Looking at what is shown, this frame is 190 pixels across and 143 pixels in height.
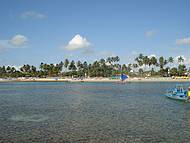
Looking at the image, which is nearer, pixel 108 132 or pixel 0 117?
pixel 108 132

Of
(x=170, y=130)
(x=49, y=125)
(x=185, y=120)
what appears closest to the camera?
(x=170, y=130)

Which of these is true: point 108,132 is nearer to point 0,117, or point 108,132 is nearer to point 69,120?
point 69,120

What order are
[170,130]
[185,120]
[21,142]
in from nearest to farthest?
1. [21,142]
2. [170,130]
3. [185,120]

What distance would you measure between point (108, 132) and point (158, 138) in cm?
581

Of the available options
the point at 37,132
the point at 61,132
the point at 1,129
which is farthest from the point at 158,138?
the point at 1,129

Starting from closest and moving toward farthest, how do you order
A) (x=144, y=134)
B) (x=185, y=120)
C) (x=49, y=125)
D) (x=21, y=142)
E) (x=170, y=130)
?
(x=21, y=142) < (x=144, y=134) < (x=170, y=130) < (x=49, y=125) < (x=185, y=120)

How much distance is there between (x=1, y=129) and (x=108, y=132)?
12.9 meters

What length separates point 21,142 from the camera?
27.4 metres

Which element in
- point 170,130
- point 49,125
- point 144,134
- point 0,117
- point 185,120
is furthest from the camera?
point 0,117

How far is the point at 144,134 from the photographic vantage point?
30516 mm

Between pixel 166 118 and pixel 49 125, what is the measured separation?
17.2 meters

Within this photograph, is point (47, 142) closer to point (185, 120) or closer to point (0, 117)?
point (0, 117)

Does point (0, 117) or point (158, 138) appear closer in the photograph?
point (158, 138)

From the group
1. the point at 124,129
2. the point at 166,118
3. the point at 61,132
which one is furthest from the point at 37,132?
the point at 166,118
